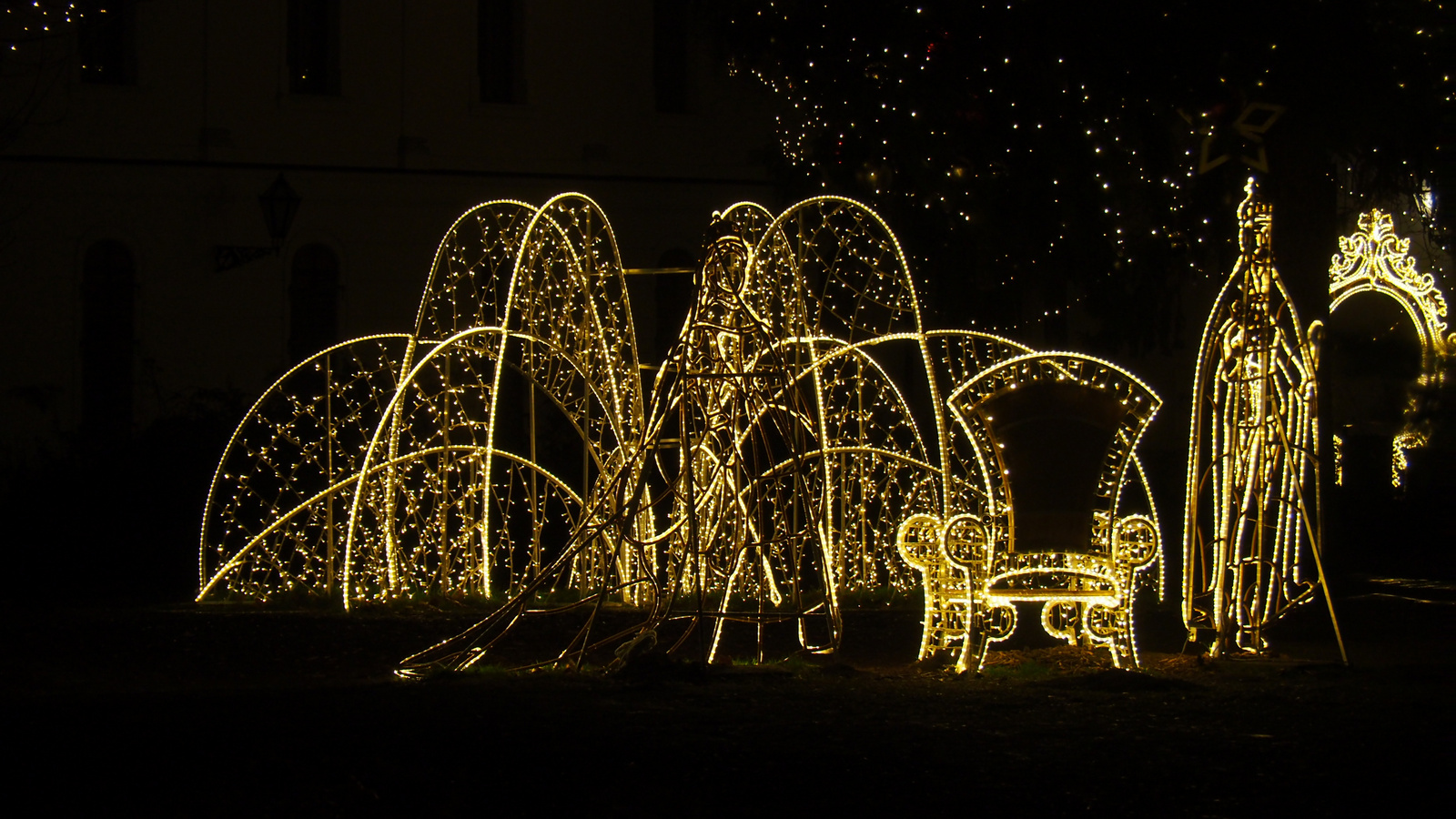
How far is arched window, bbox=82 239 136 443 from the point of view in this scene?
1725cm

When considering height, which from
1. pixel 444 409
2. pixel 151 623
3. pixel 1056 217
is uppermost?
pixel 1056 217

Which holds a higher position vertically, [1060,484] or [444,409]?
[444,409]

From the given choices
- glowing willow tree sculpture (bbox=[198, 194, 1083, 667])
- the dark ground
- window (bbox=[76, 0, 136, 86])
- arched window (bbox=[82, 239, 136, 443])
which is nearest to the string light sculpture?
the dark ground

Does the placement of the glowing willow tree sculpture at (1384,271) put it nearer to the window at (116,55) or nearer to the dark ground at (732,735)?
the dark ground at (732,735)

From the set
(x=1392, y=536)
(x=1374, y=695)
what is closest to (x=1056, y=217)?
(x=1392, y=536)

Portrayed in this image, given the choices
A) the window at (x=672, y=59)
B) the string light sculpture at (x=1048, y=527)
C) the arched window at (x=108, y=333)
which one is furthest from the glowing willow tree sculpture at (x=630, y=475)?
the window at (x=672, y=59)

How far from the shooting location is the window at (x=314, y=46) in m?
18.0

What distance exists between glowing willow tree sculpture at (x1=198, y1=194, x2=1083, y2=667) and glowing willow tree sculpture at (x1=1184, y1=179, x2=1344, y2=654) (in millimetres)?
1344

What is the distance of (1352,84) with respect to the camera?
32.0 ft

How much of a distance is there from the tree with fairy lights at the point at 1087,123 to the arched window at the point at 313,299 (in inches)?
256

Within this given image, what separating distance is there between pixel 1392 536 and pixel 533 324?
328 inches

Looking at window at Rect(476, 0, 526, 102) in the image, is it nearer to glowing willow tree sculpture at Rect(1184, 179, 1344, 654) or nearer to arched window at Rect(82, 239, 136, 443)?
arched window at Rect(82, 239, 136, 443)

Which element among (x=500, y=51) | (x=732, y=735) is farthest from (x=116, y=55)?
(x=732, y=735)

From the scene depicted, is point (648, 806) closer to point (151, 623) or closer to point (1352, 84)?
point (151, 623)
